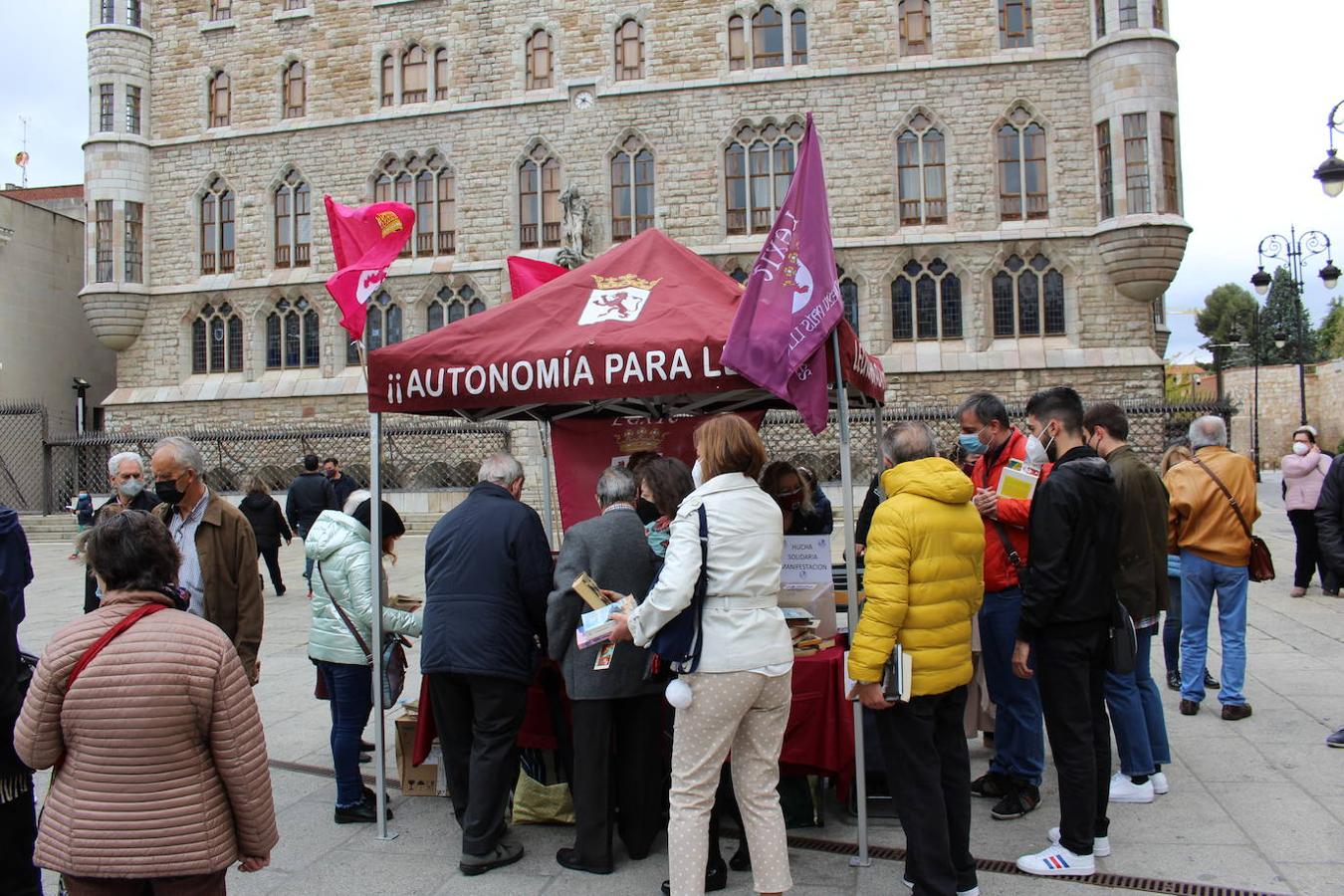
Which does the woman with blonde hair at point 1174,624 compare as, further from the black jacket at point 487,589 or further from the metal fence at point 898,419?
the metal fence at point 898,419

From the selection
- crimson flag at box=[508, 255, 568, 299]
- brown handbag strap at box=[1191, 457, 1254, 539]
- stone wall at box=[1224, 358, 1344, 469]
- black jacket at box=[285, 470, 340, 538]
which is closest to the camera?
brown handbag strap at box=[1191, 457, 1254, 539]

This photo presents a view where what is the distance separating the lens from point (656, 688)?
3967 mm

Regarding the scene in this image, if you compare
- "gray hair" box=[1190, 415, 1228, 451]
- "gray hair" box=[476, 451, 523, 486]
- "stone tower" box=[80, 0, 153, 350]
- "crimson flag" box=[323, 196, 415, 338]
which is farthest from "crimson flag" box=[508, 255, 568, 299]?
"stone tower" box=[80, 0, 153, 350]

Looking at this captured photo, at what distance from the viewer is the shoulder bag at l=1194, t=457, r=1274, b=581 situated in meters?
5.68

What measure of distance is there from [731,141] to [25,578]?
68.1ft

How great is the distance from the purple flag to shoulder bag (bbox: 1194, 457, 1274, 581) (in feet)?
10.2

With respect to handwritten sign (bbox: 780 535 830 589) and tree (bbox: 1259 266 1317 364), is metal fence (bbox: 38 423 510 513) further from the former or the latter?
tree (bbox: 1259 266 1317 364)

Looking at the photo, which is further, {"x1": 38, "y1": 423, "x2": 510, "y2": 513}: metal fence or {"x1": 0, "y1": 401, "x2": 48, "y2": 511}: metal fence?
{"x1": 0, "y1": 401, "x2": 48, "y2": 511}: metal fence

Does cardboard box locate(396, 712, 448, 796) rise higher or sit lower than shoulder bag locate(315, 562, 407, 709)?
lower

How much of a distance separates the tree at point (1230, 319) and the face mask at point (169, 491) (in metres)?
62.5

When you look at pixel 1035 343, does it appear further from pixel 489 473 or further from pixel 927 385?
pixel 489 473

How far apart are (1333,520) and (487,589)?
5701 millimetres

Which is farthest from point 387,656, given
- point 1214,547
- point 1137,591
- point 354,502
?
point 1214,547

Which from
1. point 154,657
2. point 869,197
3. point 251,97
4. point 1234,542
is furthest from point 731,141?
point 154,657
